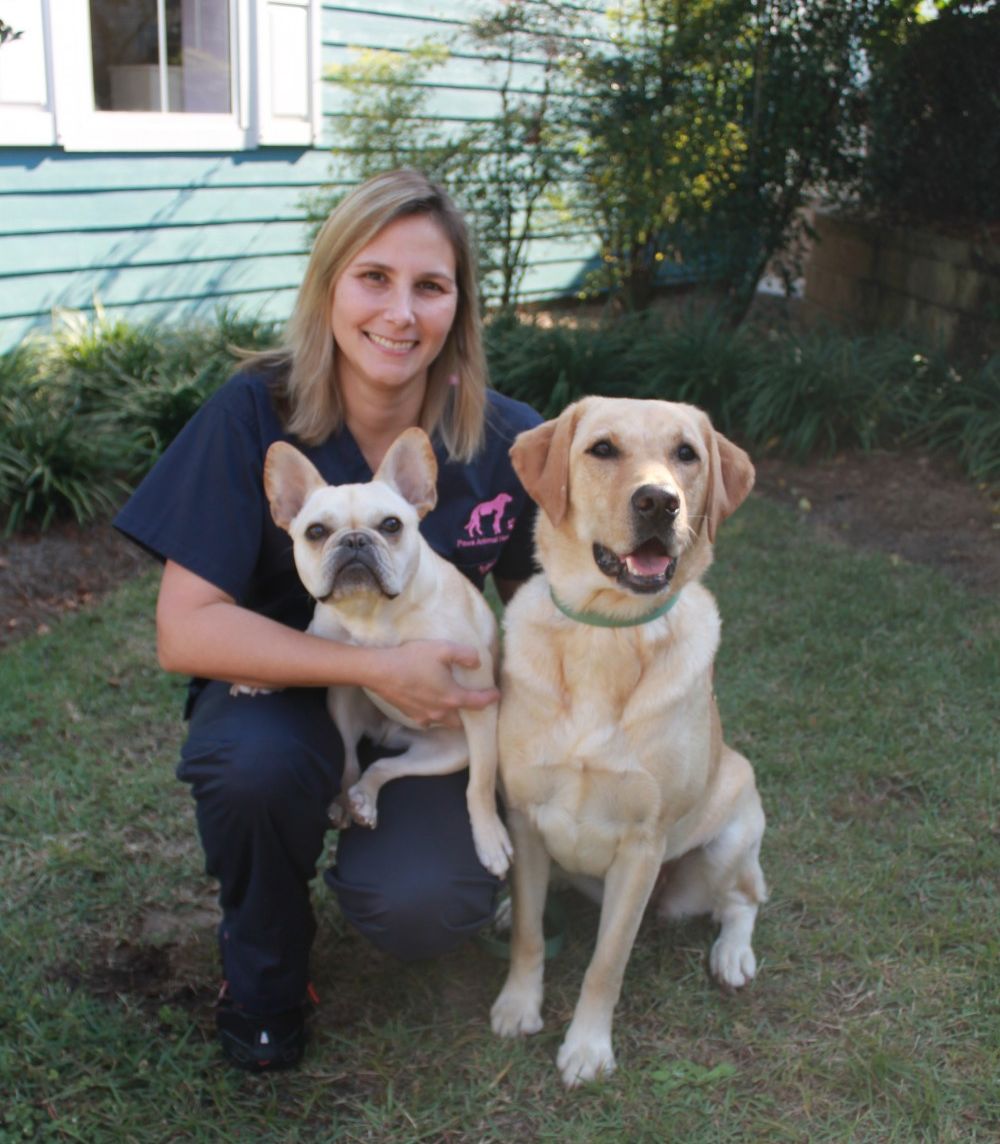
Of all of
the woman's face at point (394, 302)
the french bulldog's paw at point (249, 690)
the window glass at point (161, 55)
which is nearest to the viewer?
the french bulldog's paw at point (249, 690)

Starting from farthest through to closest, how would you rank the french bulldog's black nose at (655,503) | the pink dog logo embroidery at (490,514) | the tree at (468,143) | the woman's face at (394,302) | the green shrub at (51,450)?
the tree at (468,143) < the green shrub at (51,450) < the pink dog logo embroidery at (490,514) < the woman's face at (394,302) < the french bulldog's black nose at (655,503)

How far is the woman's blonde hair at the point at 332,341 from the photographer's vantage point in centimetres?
274

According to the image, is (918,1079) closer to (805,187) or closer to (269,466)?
(269,466)

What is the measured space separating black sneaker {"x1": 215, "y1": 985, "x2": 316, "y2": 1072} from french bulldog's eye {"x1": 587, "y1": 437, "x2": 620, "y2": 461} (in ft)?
4.53

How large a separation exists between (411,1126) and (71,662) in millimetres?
2562

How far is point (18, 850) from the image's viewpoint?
10.7ft

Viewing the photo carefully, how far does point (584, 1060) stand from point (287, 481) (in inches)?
56.6

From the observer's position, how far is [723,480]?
2.55 m

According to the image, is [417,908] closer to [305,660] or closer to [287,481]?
[305,660]

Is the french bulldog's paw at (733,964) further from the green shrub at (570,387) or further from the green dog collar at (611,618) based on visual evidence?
the green shrub at (570,387)

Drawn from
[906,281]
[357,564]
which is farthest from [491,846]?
[906,281]

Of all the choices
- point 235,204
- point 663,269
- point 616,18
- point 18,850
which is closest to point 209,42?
point 235,204

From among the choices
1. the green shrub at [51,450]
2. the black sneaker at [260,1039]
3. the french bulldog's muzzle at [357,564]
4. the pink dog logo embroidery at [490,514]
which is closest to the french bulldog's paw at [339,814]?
the black sneaker at [260,1039]

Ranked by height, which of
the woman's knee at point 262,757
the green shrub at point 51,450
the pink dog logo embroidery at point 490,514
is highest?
the pink dog logo embroidery at point 490,514
